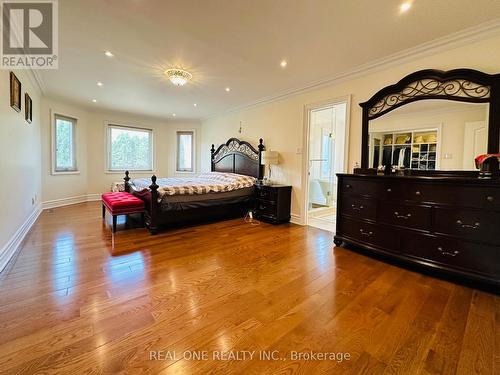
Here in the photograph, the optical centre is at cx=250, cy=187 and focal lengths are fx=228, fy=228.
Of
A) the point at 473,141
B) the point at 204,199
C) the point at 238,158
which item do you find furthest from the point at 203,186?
the point at 473,141

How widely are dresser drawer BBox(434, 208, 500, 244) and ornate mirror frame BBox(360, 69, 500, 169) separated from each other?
2.63 ft

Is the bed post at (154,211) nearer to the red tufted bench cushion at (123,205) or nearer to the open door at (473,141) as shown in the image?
the red tufted bench cushion at (123,205)

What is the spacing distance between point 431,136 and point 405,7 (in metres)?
1.45

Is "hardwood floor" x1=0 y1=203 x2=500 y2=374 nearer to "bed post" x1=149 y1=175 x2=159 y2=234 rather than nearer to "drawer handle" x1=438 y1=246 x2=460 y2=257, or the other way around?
"drawer handle" x1=438 y1=246 x2=460 y2=257

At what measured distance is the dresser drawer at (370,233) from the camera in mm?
2598

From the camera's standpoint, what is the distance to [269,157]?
181 inches

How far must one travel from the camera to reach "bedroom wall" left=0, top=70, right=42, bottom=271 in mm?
2441

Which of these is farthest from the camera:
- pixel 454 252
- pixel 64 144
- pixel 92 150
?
pixel 92 150

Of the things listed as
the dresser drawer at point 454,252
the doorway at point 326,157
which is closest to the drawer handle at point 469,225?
the dresser drawer at point 454,252

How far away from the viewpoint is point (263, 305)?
5.96 ft

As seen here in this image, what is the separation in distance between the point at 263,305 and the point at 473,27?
3.45 metres

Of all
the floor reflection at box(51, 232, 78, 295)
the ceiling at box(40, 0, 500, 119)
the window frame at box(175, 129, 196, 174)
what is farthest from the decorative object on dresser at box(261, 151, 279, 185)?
the window frame at box(175, 129, 196, 174)

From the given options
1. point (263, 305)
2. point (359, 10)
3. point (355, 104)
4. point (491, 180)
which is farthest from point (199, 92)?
point (491, 180)

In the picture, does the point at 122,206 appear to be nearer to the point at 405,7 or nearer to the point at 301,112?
the point at 301,112
